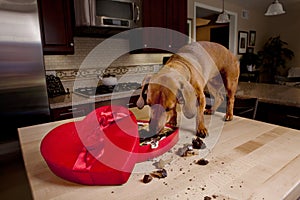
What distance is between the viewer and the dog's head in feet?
2.21

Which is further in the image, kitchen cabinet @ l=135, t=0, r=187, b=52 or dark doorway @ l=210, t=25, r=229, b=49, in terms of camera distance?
dark doorway @ l=210, t=25, r=229, b=49

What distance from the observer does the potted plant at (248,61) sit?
534cm

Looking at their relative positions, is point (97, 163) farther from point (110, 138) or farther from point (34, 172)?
point (34, 172)

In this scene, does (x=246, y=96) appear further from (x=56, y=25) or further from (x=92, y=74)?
(x=56, y=25)

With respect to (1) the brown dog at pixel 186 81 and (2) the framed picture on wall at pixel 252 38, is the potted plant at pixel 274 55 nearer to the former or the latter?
(2) the framed picture on wall at pixel 252 38

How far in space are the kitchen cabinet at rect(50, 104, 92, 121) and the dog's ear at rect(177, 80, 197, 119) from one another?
1.53 m

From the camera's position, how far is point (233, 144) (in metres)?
0.82

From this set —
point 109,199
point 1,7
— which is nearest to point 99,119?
point 109,199

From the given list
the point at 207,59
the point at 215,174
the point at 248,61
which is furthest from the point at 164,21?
the point at 248,61

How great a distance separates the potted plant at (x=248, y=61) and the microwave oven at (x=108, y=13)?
3930mm

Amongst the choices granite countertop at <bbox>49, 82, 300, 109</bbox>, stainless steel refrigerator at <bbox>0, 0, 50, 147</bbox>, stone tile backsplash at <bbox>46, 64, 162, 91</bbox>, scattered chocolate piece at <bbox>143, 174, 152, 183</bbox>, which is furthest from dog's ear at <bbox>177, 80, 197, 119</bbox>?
stone tile backsplash at <bbox>46, 64, 162, 91</bbox>

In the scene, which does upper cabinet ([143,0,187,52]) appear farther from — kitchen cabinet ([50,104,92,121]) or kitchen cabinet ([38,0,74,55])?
kitchen cabinet ([50,104,92,121])

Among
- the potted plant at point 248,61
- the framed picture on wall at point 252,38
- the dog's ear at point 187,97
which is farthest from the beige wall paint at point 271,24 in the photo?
the dog's ear at point 187,97

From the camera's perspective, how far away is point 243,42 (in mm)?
5363
